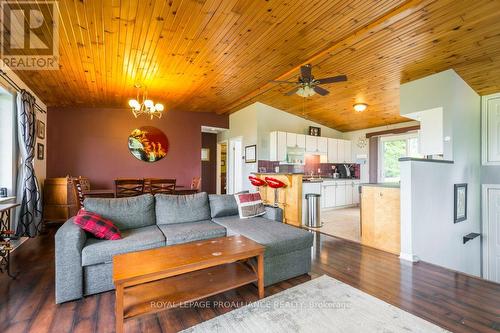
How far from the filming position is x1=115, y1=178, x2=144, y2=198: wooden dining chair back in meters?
3.94

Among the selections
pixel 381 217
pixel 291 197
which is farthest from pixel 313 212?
pixel 381 217

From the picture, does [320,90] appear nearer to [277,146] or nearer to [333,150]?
[277,146]

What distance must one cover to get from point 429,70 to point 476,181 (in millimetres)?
2314

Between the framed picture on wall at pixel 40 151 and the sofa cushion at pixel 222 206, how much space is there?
362cm

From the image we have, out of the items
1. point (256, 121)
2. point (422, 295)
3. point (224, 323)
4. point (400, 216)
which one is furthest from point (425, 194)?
point (256, 121)

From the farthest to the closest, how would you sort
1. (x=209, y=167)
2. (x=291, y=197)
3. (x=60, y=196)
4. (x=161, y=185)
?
1. (x=209, y=167)
2. (x=291, y=197)
3. (x=60, y=196)
4. (x=161, y=185)

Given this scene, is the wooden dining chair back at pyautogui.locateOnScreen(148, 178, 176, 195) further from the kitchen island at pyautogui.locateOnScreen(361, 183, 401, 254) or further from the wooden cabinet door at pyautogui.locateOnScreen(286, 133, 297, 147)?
the kitchen island at pyautogui.locateOnScreen(361, 183, 401, 254)

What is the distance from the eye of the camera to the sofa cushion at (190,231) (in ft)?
8.08

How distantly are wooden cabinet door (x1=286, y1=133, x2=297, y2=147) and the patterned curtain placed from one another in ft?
16.2

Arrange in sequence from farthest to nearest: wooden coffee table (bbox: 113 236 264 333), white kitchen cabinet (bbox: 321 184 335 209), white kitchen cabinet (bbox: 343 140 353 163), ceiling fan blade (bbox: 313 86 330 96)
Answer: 1. white kitchen cabinet (bbox: 343 140 353 163)
2. white kitchen cabinet (bbox: 321 184 335 209)
3. ceiling fan blade (bbox: 313 86 330 96)
4. wooden coffee table (bbox: 113 236 264 333)

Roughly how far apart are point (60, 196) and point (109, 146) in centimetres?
149

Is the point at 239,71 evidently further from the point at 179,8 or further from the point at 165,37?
the point at 179,8

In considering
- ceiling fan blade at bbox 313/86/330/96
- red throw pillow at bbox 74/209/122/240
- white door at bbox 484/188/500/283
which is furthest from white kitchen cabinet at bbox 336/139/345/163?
red throw pillow at bbox 74/209/122/240

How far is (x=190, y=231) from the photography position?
261cm
